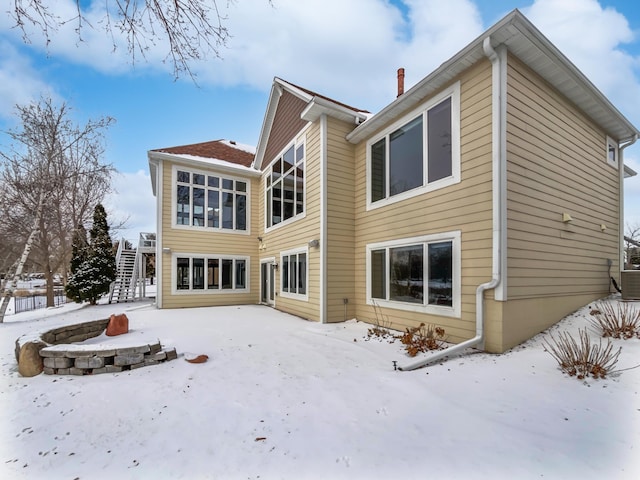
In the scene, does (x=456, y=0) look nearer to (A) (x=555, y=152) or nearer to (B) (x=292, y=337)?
(A) (x=555, y=152)

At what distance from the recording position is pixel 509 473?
6.82ft

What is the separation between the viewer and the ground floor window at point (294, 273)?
8773 mm

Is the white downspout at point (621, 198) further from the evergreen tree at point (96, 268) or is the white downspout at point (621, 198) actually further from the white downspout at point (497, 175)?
the evergreen tree at point (96, 268)

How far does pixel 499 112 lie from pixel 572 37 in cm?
320

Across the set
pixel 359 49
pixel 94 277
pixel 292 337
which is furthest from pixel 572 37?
pixel 94 277

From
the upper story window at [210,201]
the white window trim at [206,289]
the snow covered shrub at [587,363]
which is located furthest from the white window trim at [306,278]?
the snow covered shrub at [587,363]

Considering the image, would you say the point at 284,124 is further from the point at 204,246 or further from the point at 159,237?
the point at 159,237

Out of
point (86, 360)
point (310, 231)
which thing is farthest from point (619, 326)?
point (86, 360)

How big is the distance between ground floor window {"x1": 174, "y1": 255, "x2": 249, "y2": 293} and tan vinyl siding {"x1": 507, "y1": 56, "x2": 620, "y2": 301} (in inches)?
383

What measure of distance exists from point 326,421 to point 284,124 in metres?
9.58

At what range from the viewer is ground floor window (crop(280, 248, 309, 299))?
877cm

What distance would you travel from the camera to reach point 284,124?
10.5 m

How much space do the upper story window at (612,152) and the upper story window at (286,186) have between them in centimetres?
762

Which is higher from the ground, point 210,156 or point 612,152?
point 210,156
